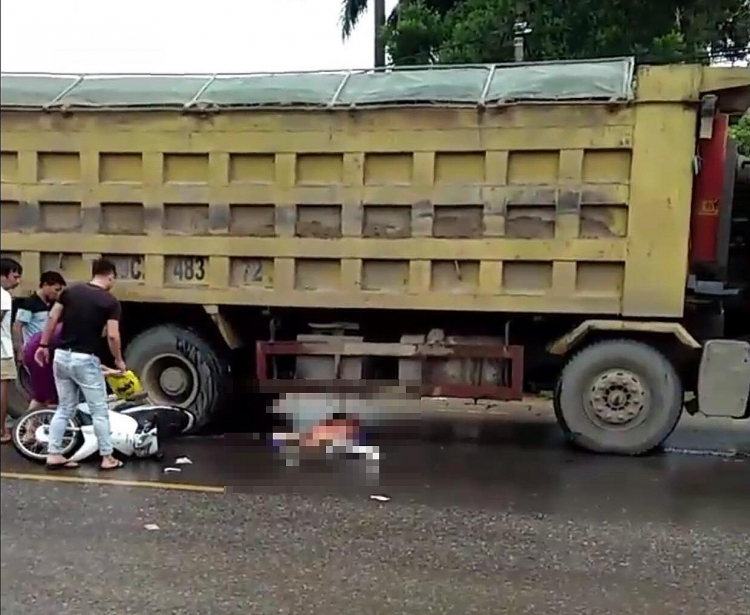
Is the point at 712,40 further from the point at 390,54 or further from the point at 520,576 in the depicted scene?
the point at 520,576

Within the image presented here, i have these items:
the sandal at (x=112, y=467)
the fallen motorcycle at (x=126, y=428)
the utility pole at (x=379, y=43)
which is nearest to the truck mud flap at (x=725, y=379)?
the fallen motorcycle at (x=126, y=428)

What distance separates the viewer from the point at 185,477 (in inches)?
258

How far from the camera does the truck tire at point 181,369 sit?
8.21 metres

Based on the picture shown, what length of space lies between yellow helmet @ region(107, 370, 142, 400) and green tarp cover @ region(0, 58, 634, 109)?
2.05 m

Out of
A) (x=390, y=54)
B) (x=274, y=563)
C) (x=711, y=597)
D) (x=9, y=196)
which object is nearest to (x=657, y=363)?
(x=711, y=597)

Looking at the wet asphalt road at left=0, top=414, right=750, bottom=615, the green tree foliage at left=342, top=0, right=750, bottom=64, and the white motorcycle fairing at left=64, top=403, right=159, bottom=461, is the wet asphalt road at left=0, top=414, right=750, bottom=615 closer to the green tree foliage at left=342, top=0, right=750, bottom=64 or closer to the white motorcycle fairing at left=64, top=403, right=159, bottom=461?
the white motorcycle fairing at left=64, top=403, right=159, bottom=461

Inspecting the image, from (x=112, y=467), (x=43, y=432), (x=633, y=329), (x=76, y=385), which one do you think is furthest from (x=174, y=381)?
(x=633, y=329)

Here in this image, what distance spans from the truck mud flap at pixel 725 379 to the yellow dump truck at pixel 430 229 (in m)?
0.02

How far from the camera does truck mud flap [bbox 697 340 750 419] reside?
732 cm

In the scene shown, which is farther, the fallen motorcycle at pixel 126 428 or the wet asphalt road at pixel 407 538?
the fallen motorcycle at pixel 126 428

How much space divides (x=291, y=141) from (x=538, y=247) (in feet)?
6.79

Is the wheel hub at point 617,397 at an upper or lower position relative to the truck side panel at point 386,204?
lower

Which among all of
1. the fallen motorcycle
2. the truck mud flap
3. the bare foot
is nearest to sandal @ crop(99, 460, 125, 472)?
the bare foot

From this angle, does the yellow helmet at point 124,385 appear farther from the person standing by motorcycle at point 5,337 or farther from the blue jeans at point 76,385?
the person standing by motorcycle at point 5,337
